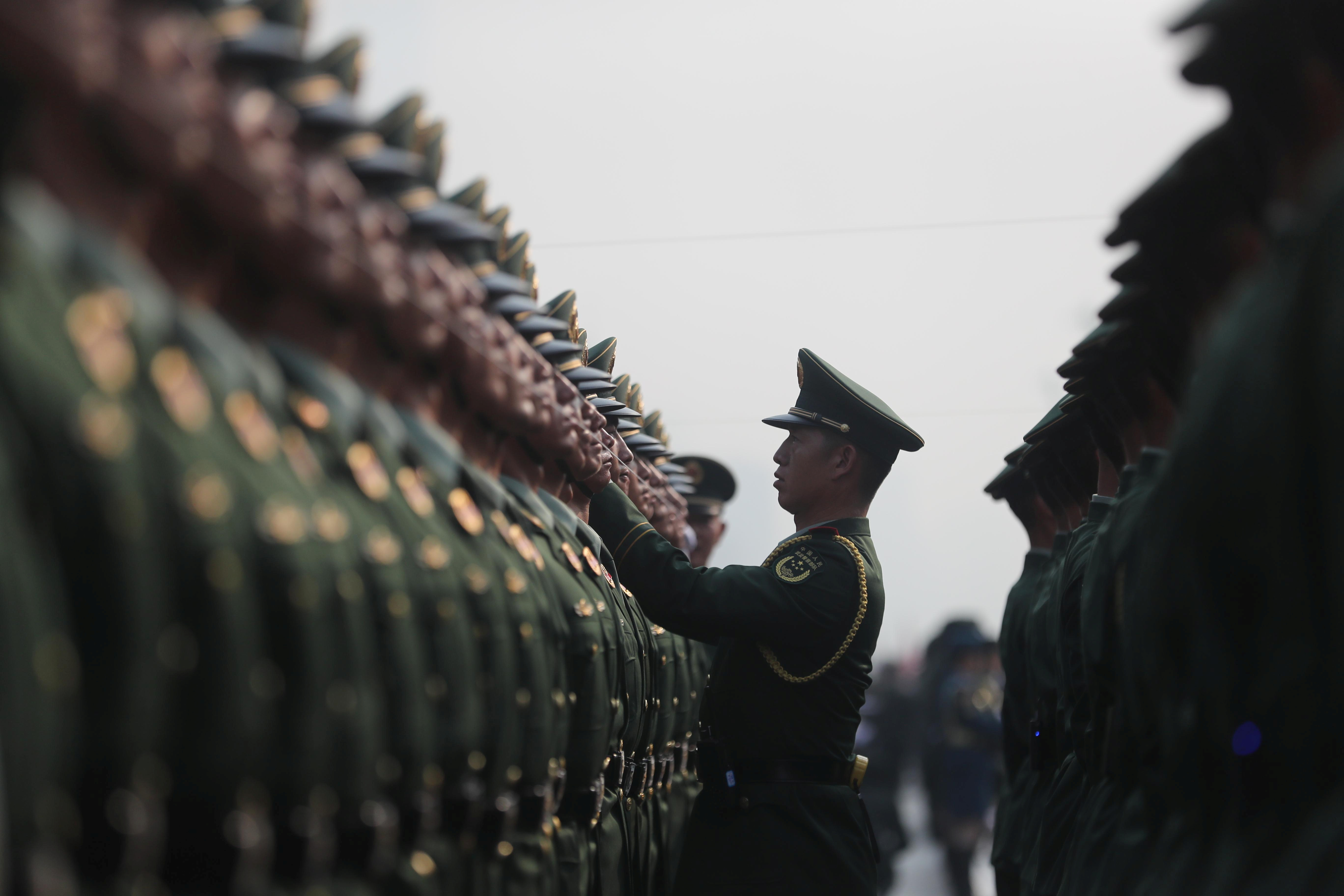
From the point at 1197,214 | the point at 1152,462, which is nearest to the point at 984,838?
the point at 1152,462

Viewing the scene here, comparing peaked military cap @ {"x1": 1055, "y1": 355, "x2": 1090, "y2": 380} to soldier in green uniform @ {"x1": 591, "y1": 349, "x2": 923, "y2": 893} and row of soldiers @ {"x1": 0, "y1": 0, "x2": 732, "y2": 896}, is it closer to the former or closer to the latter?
soldier in green uniform @ {"x1": 591, "y1": 349, "x2": 923, "y2": 893}

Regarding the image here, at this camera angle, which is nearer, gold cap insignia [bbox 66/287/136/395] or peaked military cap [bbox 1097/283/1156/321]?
gold cap insignia [bbox 66/287/136/395]

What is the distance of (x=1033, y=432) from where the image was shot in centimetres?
507

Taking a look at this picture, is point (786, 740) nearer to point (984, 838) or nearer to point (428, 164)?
point (428, 164)

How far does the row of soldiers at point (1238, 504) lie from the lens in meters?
1.66

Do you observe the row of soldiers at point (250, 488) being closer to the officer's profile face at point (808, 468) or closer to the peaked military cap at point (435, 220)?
the peaked military cap at point (435, 220)

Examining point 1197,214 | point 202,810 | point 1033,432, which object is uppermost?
point 1033,432

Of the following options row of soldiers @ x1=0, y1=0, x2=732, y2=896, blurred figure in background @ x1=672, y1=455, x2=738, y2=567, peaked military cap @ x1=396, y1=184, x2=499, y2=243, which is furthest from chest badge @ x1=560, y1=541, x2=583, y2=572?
blurred figure in background @ x1=672, y1=455, x2=738, y2=567

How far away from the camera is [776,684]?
12.7ft

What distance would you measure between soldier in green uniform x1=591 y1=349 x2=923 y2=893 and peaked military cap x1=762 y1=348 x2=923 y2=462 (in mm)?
327

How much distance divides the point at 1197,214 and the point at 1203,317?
0.31 meters

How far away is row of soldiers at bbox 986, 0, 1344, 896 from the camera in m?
1.66

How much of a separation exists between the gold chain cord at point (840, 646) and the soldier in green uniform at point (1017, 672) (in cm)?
130

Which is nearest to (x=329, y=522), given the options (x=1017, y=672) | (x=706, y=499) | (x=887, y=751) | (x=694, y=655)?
(x=694, y=655)
